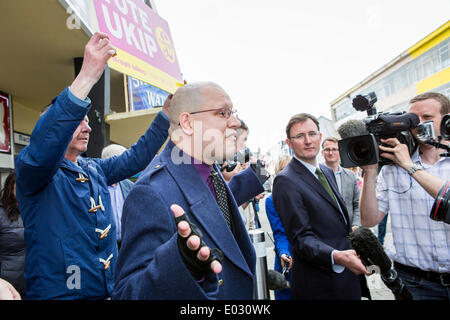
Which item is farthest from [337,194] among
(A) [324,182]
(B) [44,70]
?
(B) [44,70]

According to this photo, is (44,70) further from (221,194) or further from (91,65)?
(221,194)

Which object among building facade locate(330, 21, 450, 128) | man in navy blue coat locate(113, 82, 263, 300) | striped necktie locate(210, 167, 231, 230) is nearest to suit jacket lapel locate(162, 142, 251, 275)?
man in navy blue coat locate(113, 82, 263, 300)

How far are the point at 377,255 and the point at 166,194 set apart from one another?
126 cm

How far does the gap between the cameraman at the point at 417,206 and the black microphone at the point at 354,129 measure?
196mm

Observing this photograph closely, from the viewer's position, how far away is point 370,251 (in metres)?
1.55

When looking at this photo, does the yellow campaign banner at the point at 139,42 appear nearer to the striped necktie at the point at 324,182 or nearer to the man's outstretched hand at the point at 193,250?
the striped necktie at the point at 324,182

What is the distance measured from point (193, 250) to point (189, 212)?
0.38 metres

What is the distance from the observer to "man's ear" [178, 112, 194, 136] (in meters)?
1.34

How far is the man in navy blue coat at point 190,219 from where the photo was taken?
83cm

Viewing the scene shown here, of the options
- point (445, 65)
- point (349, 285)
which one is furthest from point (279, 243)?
point (445, 65)

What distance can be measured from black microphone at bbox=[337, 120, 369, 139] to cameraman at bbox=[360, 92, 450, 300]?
196mm

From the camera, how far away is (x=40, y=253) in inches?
59.0

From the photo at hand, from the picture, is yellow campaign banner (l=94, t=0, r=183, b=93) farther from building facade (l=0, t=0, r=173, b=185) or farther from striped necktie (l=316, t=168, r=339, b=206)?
striped necktie (l=316, t=168, r=339, b=206)
